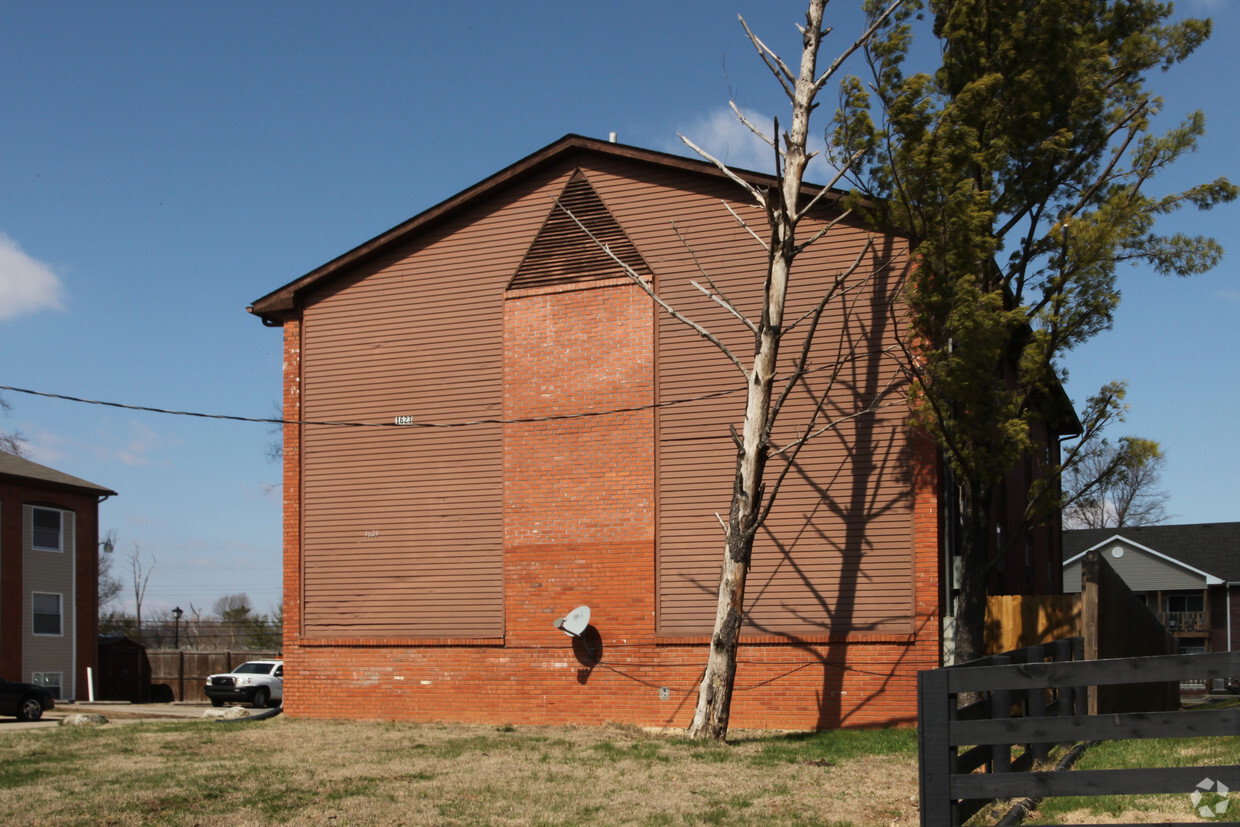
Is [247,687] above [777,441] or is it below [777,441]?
below

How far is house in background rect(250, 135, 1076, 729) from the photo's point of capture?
17406 millimetres

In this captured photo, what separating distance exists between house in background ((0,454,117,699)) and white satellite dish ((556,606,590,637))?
25966 millimetres

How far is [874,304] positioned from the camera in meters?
17.8

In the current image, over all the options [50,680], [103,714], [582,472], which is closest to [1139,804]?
[582,472]

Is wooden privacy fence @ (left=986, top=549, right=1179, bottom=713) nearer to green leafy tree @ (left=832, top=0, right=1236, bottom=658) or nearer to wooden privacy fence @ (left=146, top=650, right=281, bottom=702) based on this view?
green leafy tree @ (left=832, top=0, right=1236, bottom=658)

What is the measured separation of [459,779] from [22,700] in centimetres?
1828

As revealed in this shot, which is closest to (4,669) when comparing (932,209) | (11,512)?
(11,512)

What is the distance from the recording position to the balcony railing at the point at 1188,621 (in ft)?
158

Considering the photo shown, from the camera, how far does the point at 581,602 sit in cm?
1883

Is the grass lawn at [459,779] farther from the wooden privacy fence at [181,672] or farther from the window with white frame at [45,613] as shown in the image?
the wooden privacy fence at [181,672]

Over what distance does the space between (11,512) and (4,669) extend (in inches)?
203

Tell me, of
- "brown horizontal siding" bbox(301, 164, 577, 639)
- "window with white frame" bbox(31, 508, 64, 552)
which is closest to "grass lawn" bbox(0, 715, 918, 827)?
"brown horizontal siding" bbox(301, 164, 577, 639)

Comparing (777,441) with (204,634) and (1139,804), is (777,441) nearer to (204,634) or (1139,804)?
(1139,804)

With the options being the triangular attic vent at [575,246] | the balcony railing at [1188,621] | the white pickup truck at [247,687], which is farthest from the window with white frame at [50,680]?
the balcony railing at [1188,621]
